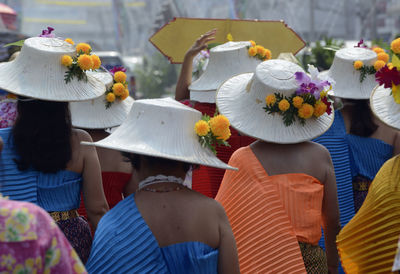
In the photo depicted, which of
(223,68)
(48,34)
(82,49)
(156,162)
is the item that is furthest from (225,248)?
(223,68)

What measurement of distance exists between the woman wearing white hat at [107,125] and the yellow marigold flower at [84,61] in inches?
31.6

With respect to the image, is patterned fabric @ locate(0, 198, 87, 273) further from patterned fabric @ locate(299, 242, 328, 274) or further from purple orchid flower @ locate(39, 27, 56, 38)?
purple orchid flower @ locate(39, 27, 56, 38)

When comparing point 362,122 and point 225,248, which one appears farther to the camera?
point 362,122

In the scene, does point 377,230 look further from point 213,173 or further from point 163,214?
point 213,173

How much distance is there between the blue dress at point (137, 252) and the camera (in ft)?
7.61

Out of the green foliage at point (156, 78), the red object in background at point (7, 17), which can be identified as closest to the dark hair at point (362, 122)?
the red object in background at point (7, 17)

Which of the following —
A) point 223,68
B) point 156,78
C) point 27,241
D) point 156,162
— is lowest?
point 156,78

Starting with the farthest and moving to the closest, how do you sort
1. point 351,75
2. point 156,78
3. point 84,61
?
point 156,78 < point 351,75 < point 84,61

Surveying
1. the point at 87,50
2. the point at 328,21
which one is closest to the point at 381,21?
the point at 328,21

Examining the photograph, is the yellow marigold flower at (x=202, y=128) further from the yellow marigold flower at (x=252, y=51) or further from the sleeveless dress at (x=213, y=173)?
the yellow marigold flower at (x=252, y=51)

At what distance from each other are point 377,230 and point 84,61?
6.01ft

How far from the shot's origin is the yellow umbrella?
5453 millimetres

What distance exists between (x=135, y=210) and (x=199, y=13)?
45730 millimetres

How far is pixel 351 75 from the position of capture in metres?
4.81
